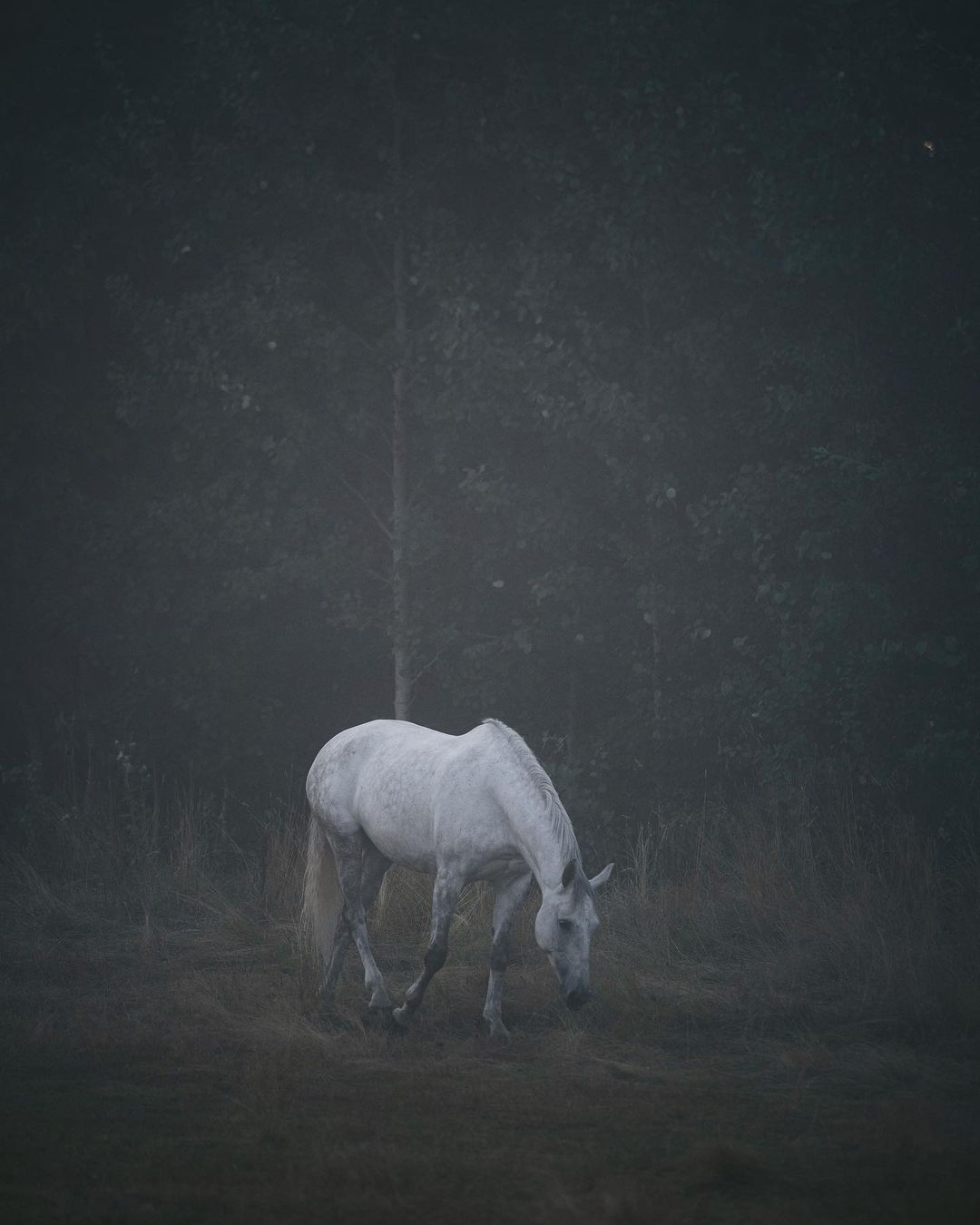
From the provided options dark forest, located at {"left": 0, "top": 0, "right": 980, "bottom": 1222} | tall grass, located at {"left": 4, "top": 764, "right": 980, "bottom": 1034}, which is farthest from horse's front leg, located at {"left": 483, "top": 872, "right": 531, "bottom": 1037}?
dark forest, located at {"left": 0, "top": 0, "right": 980, "bottom": 1222}

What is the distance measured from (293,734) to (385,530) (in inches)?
103

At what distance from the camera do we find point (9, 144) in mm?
12016

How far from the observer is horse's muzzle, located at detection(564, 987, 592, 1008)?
5668 mm

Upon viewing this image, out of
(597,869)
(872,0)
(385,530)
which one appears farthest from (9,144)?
(597,869)

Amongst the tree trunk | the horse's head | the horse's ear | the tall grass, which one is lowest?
the tall grass

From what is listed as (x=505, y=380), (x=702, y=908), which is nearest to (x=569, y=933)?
(x=702, y=908)

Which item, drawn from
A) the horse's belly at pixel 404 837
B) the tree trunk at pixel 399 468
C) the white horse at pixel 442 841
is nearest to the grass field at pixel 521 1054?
the white horse at pixel 442 841

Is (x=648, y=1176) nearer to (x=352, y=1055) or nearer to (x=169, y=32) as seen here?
(x=352, y=1055)

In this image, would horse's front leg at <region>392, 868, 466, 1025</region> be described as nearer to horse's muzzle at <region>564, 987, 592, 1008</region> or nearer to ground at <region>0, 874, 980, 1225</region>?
ground at <region>0, 874, 980, 1225</region>

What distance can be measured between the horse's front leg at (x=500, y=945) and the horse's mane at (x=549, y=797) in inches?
21.1

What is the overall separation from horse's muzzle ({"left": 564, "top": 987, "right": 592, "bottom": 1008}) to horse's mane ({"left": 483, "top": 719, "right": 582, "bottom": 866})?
58cm

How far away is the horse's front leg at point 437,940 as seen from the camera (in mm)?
6016

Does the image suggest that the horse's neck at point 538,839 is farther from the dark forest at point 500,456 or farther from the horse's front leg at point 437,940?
the dark forest at point 500,456

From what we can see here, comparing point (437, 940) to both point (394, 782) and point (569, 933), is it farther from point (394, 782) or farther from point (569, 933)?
point (394, 782)
